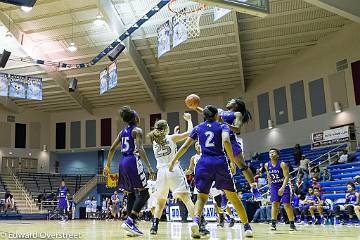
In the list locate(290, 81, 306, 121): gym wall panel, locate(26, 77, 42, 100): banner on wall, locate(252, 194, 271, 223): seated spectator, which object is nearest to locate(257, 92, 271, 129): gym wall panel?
locate(290, 81, 306, 121): gym wall panel

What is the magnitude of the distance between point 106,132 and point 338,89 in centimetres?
1727

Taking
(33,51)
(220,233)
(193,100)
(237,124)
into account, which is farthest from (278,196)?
(33,51)

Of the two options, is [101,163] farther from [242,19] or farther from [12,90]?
[242,19]

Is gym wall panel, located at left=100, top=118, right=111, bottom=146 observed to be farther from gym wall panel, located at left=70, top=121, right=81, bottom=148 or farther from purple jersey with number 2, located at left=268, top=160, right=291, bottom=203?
purple jersey with number 2, located at left=268, top=160, right=291, bottom=203

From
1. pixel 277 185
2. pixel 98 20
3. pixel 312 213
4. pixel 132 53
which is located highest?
pixel 98 20

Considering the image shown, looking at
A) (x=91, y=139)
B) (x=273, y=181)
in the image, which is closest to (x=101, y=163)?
(x=91, y=139)

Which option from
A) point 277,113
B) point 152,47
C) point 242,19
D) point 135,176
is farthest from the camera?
point 277,113

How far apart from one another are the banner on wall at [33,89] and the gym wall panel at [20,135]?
1125cm

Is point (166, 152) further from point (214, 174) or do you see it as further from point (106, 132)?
point (106, 132)

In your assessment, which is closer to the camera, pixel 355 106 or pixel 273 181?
pixel 273 181

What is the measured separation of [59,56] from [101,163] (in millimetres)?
12096

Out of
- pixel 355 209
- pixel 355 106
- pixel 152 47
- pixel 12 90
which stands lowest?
pixel 355 209

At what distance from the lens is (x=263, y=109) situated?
1040 inches

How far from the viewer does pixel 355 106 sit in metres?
21.1
